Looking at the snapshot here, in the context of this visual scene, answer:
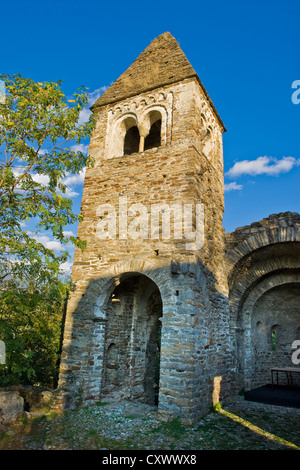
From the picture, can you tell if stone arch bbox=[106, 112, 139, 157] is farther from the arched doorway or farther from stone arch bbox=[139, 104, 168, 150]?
the arched doorway

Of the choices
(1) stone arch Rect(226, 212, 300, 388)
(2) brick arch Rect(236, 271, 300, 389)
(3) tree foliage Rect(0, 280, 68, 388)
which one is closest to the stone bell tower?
(1) stone arch Rect(226, 212, 300, 388)

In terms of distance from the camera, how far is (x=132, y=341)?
7832 mm

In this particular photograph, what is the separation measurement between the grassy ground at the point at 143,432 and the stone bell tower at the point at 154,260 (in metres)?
0.39

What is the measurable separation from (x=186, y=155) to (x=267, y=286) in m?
5.83

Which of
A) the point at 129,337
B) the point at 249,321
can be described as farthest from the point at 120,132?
the point at 249,321

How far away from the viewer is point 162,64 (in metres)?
8.88

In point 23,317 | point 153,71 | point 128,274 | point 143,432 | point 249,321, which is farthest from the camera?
point 249,321

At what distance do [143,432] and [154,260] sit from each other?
10.3 ft

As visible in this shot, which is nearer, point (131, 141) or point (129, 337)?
point (129, 337)

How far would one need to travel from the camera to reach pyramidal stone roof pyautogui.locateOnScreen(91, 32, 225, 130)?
8.33 meters

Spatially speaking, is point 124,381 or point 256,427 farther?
point 124,381

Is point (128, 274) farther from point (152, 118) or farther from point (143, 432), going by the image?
point (152, 118)
